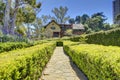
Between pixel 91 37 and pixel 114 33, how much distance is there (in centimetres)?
706

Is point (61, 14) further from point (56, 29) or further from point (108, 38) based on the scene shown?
point (108, 38)

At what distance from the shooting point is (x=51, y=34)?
208ft

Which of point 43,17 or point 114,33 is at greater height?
point 43,17

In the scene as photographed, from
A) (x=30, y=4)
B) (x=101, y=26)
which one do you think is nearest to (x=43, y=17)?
(x=101, y=26)

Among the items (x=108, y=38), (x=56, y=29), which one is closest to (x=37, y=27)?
(x=56, y=29)

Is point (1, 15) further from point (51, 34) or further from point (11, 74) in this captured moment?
point (11, 74)

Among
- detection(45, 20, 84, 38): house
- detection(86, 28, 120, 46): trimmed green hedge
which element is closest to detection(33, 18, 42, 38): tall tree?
detection(45, 20, 84, 38): house

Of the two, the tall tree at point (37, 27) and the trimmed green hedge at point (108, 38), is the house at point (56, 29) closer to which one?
the tall tree at point (37, 27)

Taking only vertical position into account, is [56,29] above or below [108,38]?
above

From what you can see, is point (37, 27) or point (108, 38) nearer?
point (108, 38)

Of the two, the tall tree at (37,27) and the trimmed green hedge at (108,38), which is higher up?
the tall tree at (37,27)

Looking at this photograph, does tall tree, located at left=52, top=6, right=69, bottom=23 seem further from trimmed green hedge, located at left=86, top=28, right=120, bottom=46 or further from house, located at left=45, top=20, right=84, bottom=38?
trimmed green hedge, located at left=86, top=28, right=120, bottom=46

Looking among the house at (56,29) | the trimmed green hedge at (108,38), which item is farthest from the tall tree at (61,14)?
the trimmed green hedge at (108,38)

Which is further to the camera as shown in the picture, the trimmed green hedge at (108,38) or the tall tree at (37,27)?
the tall tree at (37,27)
